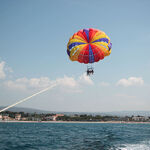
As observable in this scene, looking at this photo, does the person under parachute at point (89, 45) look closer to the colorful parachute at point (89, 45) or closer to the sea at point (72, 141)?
the colorful parachute at point (89, 45)

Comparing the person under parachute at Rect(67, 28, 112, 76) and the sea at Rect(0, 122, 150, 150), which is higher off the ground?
the person under parachute at Rect(67, 28, 112, 76)

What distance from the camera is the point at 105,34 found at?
2733 centimetres

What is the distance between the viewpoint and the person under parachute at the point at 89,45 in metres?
26.4

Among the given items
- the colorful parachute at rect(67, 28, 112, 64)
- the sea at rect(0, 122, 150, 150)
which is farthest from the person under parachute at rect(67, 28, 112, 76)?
the sea at rect(0, 122, 150, 150)

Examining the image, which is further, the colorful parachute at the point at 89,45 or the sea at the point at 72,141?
the colorful parachute at the point at 89,45

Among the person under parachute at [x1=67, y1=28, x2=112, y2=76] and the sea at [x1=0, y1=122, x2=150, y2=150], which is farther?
the person under parachute at [x1=67, y1=28, x2=112, y2=76]

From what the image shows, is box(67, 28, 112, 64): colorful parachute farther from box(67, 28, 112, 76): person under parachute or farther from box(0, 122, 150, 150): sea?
box(0, 122, 150, 150): sea

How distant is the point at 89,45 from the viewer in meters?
26.8

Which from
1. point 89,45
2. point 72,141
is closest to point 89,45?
point 89,45

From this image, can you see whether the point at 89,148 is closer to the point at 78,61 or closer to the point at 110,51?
the point at 78,61

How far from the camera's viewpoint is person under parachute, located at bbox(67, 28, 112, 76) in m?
26.4

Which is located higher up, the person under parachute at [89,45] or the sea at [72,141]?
the person under parachute at [89,45]

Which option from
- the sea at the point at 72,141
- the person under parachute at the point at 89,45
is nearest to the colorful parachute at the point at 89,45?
the person under parachute at the point at 89,45

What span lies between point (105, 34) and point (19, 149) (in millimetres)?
18753
